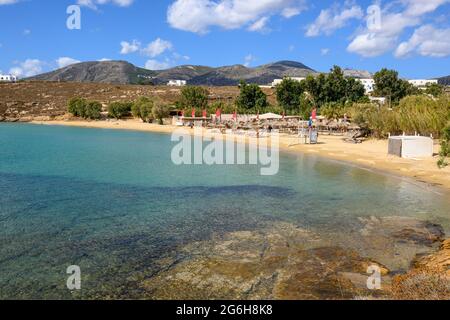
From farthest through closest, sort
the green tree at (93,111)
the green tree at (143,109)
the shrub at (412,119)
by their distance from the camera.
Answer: the green tree at (93,111)
the green tree at (143,109)
the shrub at (412,119)

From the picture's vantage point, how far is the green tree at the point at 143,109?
2997 inches

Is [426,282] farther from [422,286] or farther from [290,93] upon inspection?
[290,93]

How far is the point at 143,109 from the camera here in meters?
76.4

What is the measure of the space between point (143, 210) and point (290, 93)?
214 ft

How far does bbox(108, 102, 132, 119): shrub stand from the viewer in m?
83.4

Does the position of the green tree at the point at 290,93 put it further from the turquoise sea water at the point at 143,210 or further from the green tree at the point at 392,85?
the turquoise sea water at the point at 143,210

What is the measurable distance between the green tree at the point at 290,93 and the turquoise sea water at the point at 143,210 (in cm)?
5056

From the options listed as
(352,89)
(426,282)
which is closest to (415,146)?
(426,282)

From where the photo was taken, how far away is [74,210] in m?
14.9

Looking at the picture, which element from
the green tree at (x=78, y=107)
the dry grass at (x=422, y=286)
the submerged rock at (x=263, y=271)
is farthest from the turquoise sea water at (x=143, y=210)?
the green tree at (x=78, y=107)

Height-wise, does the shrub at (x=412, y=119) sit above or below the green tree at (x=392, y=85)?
below

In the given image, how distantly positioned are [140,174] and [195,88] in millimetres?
62323

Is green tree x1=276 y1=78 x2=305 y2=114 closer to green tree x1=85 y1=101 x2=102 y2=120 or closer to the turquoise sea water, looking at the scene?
green tree x1=85 y1=101 x2=102 y2=120
